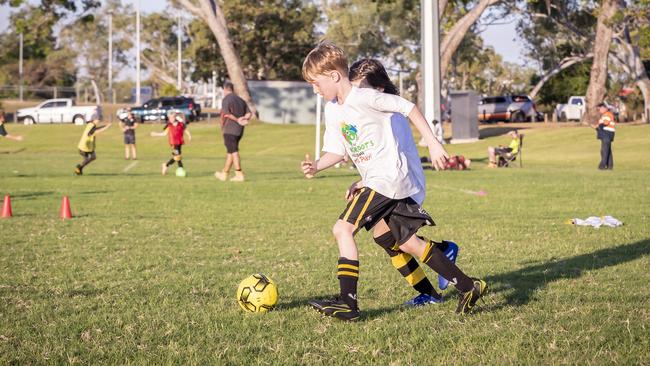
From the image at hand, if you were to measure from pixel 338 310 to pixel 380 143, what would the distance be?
1.15m

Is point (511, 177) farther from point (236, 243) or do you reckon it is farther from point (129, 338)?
point (129, 338)

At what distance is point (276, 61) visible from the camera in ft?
243

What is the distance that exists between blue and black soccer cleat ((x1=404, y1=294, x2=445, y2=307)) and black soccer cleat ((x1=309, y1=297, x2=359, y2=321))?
0.67 metres

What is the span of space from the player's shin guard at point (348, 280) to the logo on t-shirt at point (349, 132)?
0.81 m

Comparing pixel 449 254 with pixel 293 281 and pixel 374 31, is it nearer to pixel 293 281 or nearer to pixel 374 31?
pixel 293 281

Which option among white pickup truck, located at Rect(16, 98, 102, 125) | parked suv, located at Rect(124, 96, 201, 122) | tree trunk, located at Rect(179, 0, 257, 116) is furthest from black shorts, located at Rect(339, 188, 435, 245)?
white pickup truck, located at Rect(16, 98, 102, 125)

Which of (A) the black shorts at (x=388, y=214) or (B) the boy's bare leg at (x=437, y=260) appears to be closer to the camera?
(A) the black shorts at (x=388, y=214)

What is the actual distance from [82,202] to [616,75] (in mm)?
73888

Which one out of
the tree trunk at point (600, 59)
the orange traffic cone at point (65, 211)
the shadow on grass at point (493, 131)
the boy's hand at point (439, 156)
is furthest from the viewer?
the shadow on grass at point (493, 131)

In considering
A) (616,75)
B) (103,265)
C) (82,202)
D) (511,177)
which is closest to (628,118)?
(616,75)

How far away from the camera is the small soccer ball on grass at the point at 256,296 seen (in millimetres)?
6082

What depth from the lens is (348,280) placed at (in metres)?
5.84

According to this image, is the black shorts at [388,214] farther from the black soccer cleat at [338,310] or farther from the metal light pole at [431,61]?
the metal light pole at [431,61]

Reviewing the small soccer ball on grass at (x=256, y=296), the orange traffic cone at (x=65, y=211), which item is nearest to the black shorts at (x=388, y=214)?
the small soccer ball on grass at (x=256, y=296)
